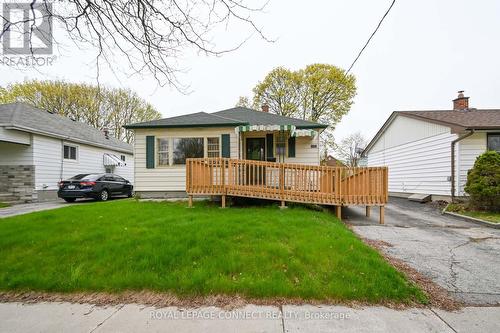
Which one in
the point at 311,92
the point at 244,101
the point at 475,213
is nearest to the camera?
the point at 475,213

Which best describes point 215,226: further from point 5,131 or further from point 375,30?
point 5,131

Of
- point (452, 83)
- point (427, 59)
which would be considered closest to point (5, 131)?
point (427, 59)

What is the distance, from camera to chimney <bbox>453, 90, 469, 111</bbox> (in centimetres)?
1391

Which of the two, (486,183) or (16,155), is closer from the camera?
(486,183)

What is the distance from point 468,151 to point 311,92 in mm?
15611

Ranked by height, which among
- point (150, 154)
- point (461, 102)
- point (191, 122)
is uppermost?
point (461, 102)

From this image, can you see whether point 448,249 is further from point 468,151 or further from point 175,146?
point 175,146

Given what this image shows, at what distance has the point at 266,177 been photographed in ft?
23.9

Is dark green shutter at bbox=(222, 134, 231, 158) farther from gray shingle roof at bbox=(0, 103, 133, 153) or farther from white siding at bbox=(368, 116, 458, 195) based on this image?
white siding at bbox=(368, 116, 458, 195)

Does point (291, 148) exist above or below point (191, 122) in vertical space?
below

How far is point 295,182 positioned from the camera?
7.23 metres

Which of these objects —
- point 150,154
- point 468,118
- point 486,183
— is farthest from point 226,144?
point 468,118

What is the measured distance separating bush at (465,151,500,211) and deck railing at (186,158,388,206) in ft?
13.0

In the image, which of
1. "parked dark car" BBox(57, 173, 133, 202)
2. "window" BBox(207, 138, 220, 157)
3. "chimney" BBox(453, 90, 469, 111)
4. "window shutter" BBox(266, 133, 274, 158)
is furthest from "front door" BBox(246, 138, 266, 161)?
"chimney" BBox(453, 90, 469, 111)
